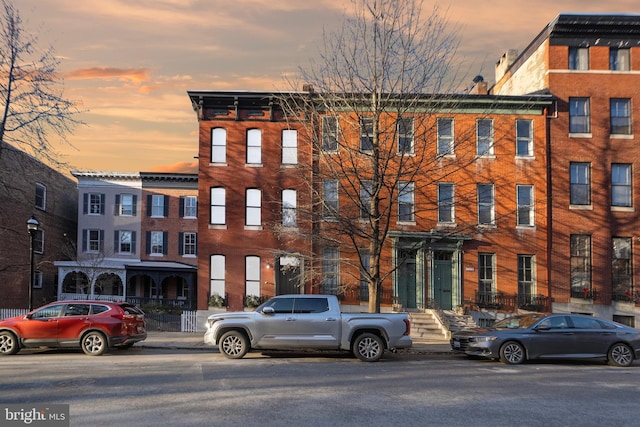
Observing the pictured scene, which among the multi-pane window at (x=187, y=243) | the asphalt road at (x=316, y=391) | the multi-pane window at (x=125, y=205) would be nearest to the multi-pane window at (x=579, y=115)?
the asphalt road at (x=316, y=391)

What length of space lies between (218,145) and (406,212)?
30.4ft

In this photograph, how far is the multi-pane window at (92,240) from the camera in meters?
41.7

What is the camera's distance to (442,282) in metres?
27.1

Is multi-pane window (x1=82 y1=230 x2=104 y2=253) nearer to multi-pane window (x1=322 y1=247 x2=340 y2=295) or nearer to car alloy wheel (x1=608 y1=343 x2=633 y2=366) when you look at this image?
multi-pane window (x1=322 y1=247 x2=340 y2=295)

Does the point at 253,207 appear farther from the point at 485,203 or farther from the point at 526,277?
the point at 526,277

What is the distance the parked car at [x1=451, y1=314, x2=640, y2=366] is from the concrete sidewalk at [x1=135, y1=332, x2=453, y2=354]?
2796 millimetres

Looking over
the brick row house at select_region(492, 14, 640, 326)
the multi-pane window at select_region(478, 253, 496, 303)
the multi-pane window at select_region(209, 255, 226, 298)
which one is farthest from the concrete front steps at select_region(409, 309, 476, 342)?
the multi-pane window at select_region(209, 255, 226, 298)

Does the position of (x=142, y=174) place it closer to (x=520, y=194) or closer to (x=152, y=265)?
(x=152, y=265)

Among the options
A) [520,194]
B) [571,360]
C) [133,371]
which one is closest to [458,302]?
[520,194]

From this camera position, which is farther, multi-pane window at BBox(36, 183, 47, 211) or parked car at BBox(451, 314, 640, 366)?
multi-pane window at BBox(36, 183, 47, 211)

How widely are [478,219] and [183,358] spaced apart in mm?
16123

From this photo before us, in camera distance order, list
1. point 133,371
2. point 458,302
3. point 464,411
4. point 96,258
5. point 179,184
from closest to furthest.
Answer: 1. point 464,411
2. point 133,371
3. point 458,302
4. point 96,258
5. point 179,184

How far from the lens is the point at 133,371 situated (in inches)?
513

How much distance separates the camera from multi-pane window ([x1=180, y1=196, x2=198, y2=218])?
42.0 m
